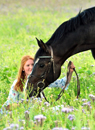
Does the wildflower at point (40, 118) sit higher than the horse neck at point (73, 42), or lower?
lower

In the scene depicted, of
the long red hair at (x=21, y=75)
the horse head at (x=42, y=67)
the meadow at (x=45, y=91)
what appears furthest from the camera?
the long red hair at (x=21, y=75)

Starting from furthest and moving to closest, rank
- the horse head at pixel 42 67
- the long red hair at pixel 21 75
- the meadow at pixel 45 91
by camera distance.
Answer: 1. the long red hair at pixel 21 75
2. the horse head at pixel 42 67
3. the meadow at pixel 45 91

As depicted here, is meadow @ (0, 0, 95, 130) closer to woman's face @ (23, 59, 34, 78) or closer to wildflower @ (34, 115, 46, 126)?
wildflower @ (34, 115, 46, 126)

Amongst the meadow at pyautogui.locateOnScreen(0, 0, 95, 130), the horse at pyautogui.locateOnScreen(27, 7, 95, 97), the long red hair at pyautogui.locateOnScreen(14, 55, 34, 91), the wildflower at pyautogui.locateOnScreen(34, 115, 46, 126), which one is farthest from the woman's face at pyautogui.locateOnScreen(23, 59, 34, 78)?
the wildflower at pyautogui.locateOnScreen(34, 115, 46, 126)

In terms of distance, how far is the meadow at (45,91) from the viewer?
2705 millimetres

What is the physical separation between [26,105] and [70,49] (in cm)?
145

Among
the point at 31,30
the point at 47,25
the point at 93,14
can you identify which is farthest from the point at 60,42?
the point at 47,25

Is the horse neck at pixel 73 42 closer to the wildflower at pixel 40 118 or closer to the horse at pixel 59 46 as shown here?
the horse at pixel 59 46

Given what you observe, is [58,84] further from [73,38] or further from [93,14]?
[93,14]

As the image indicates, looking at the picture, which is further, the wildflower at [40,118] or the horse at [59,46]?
the horse at [59,46]

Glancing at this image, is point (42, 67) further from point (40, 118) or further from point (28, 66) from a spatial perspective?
point (40, 118)

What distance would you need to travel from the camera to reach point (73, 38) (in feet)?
14.0

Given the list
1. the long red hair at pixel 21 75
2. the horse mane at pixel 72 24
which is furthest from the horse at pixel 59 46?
the long red hair at pixel 21 75

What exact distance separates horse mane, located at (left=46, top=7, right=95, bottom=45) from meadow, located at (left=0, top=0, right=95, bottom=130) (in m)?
0.19
